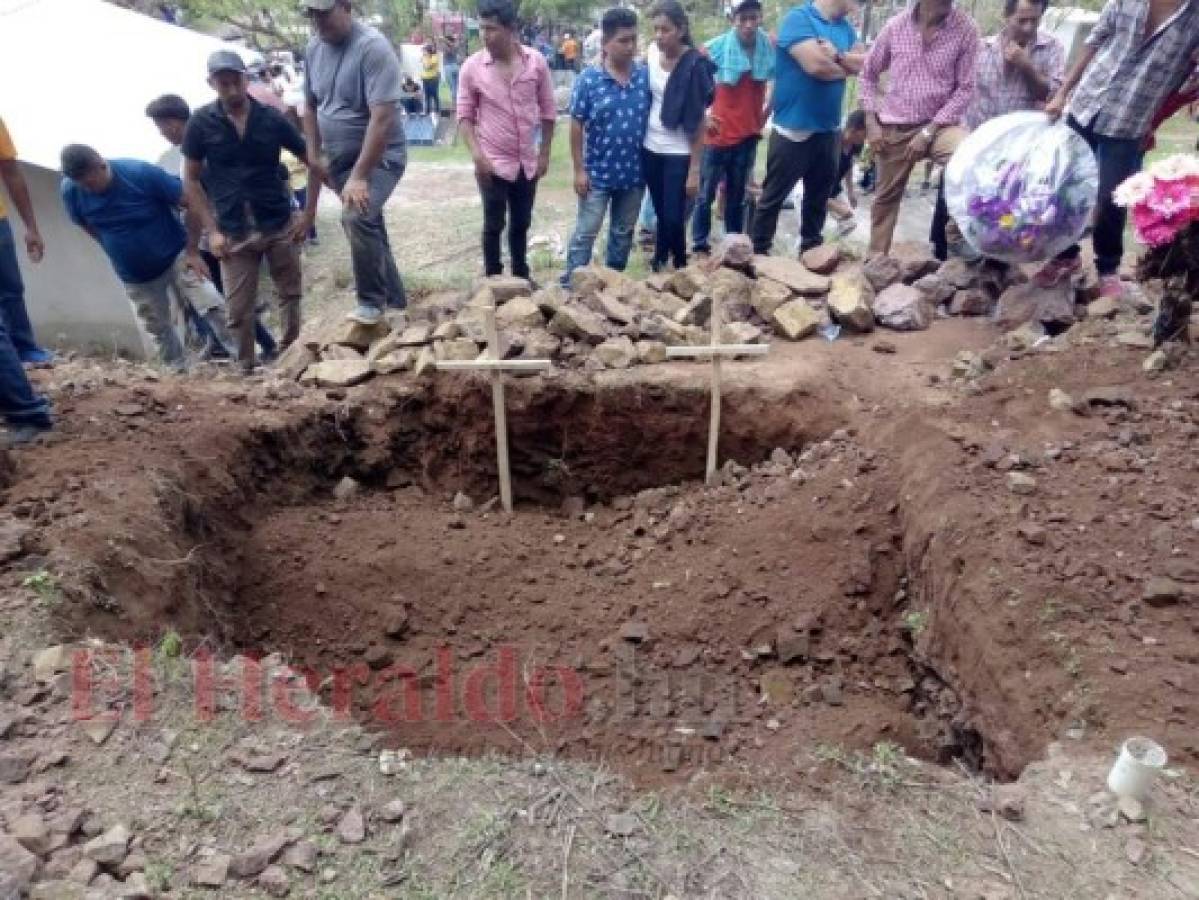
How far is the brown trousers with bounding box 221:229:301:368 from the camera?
5312 millimetres

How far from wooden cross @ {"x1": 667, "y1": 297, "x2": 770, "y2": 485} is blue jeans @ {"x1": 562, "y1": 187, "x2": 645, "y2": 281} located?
1482mm

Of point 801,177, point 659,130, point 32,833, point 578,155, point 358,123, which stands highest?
point 358,123

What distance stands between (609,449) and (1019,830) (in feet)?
10.6

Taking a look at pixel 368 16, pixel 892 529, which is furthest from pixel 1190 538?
pixel 368 16

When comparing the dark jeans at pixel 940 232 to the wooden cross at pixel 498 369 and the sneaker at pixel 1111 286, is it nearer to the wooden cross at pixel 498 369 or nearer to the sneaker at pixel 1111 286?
the sneaker at pixel 1111 286

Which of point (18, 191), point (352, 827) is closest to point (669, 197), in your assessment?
point (18, 191)

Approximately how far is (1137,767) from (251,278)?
5184 mm

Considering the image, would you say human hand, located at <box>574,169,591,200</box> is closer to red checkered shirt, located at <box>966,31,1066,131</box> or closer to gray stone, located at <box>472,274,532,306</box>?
gray stone, located at <box>472,274,532,306</box>

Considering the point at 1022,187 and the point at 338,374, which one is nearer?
the point at 1022,187

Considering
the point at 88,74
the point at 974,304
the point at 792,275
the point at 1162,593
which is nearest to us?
the point at 1162,593

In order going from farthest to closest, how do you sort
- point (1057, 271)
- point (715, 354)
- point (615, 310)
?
1. point (615, 310)
2. point (1057, 271)
3. point (715, 354)

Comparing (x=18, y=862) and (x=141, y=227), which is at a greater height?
(x=141, y=227)

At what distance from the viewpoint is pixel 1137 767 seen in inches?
88.7

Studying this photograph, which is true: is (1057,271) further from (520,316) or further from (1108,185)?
(520,316)
